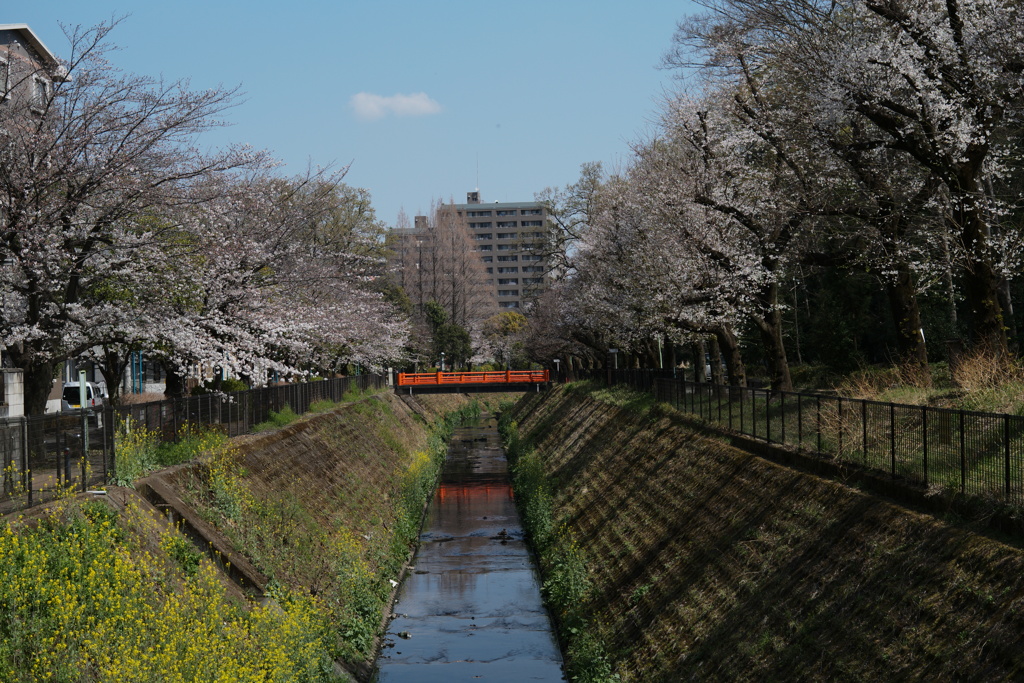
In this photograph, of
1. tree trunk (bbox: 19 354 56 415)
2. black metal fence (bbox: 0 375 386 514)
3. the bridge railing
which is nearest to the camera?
black metal fence (bbox: 0 375 386 514)

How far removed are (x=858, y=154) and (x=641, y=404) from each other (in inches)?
595

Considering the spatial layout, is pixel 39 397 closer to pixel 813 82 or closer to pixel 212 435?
pixel 212 435

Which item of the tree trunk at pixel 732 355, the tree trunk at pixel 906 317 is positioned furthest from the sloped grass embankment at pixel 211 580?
the tree trunk at pixel 906 317

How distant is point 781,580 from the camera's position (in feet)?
45.0

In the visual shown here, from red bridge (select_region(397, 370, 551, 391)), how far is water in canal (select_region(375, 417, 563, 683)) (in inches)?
1240

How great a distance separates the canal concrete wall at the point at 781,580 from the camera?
31.8 feet

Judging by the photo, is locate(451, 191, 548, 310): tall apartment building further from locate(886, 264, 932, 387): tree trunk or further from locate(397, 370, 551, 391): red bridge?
locate(886, 264, 932, 387): tree trunk

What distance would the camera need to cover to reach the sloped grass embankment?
33.7 ft

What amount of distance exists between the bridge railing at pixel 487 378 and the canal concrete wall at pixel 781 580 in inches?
1812

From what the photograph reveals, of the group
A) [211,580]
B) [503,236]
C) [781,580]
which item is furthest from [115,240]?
[503,236]

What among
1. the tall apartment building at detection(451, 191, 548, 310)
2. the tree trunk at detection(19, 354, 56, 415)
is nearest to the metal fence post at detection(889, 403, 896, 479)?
the tree trunk at detection(19, 354, 56, 415)

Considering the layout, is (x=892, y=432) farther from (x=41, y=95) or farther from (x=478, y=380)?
(x=478, y=380)

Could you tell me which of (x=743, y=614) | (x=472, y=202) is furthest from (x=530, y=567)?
(x=472, y=202)

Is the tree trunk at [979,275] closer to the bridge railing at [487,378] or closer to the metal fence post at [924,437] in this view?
the metal fence post at [924,437]
